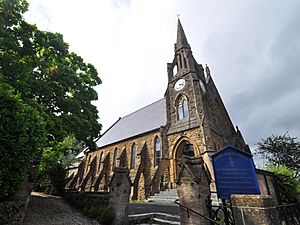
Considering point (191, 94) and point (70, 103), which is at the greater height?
point (191, 94)

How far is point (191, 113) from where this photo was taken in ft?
54.6

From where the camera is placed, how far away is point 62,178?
12.5 metres

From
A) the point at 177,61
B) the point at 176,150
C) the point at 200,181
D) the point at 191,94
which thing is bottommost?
the point at 200,181

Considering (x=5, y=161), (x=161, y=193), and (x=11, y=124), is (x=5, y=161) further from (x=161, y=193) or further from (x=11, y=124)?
(x=161, y=193)

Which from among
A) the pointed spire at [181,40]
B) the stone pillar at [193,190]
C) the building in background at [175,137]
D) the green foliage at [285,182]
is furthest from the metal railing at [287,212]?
the pointed spire at [181,40]

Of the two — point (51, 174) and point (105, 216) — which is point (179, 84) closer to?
point (51, 174)

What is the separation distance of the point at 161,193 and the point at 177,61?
15571 millimetres

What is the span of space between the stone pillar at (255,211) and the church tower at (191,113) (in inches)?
378

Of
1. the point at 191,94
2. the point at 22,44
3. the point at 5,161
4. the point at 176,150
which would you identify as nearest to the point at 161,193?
the point at 176,150

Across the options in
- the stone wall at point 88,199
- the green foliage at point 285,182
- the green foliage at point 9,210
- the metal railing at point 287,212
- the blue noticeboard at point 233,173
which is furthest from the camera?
the green foliage at point 285,182

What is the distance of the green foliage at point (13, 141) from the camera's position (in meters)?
4.91

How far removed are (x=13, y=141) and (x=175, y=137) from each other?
1325 centimetres

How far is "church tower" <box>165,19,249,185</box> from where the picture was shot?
14789 millimetres

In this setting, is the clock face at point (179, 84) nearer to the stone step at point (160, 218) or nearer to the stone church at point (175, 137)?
the stone church at point (175, 137)
